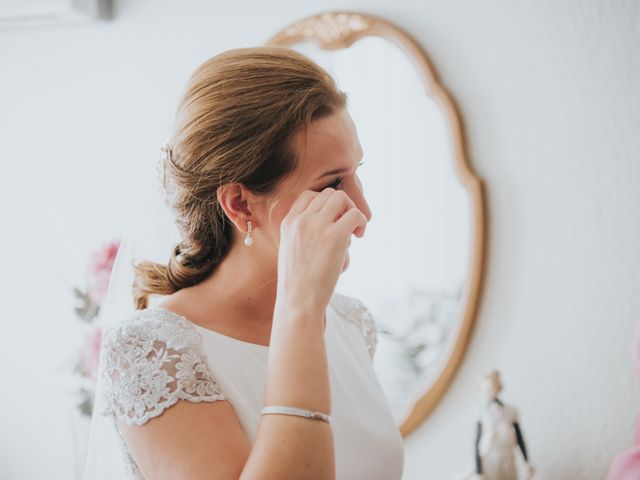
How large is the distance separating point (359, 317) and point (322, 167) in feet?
1.44

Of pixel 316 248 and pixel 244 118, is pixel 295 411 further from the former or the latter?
pixel 244 118

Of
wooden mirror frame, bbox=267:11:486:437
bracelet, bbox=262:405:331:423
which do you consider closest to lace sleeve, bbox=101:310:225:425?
bracelet, bbox=262:405:331:423

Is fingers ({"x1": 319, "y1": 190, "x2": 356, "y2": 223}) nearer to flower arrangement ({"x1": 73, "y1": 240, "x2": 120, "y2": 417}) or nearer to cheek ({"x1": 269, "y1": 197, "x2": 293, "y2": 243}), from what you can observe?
cheek ({"x1": 269, "y1": 197, "x2": 293, "y2": 243})

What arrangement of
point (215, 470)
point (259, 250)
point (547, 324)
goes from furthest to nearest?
point (547, 324)
point (259, 250)
point (215, 470)

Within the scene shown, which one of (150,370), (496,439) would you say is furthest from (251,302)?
(496,439)

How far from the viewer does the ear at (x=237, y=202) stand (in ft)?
3.11

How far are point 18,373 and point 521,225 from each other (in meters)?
1.84

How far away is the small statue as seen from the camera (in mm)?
1372

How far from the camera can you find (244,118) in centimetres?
92

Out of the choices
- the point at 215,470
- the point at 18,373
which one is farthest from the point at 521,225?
the point at 18,373

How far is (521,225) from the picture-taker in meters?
1.54

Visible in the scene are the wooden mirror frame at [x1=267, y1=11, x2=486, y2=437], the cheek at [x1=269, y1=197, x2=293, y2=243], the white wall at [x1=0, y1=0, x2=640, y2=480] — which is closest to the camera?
the cheek at [x1=269, y1=197, x2=293, y2=243]

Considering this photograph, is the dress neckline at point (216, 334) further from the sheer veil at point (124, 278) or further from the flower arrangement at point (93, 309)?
the flower arrangement at point (93, 309)

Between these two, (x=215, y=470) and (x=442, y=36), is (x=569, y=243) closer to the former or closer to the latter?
(x=442, y=36)
